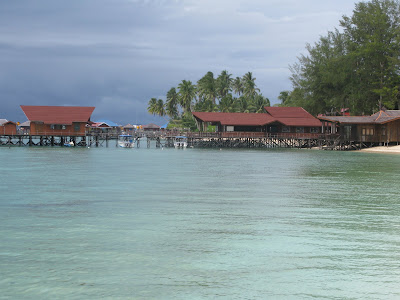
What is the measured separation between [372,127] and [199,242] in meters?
62.9

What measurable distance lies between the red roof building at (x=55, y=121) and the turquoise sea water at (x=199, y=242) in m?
52.2

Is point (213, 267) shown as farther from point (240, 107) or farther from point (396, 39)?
point (240, 107)

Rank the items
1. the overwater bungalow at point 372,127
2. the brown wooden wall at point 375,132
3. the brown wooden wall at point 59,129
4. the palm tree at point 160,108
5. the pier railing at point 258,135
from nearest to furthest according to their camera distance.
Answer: the overwater bungalow at point 372,127
the brown wooden wall at point 375,132
the brown wooden wall at point 59,129
the pier railing at point 258,135
the palm tree at point 160,108

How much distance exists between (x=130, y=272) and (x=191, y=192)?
13433 mm

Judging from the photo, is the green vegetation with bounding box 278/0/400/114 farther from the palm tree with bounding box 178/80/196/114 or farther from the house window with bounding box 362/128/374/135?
the palm tree with bounding box 178/80/196/114

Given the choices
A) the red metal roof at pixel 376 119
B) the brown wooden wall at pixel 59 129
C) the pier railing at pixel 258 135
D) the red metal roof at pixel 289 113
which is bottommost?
the pier railing at pixel 258 135

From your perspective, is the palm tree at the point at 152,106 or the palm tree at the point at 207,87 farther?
the palm tree at the point at 152,106

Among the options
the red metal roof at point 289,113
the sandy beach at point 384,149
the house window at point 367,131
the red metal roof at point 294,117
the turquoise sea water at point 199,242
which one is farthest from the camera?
the red metal roof at point 289,113

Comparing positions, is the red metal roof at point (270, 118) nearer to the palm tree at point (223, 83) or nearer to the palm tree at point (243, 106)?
the palm tree at point (243, 106)

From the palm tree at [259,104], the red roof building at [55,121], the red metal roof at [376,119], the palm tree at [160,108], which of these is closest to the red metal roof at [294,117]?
the red metal roof at [376,119]

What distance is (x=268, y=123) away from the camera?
80.0 meters

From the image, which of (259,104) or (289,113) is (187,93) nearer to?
(259,104)

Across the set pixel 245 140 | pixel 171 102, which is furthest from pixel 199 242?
pixel 171 102

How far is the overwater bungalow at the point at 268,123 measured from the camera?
80250 mm
